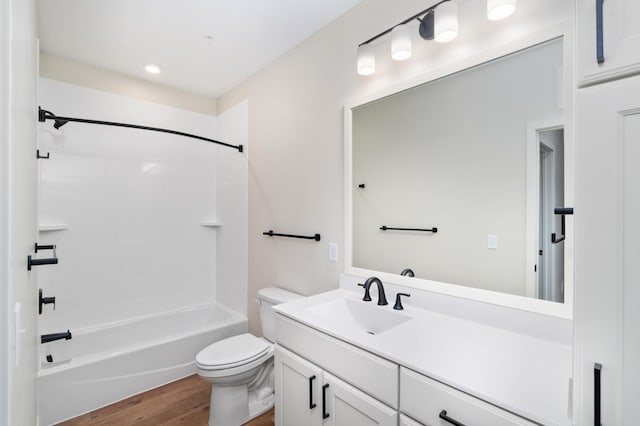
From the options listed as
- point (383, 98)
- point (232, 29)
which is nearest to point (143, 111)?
point (232, 29)

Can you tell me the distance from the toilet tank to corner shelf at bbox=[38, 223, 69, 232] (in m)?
1.68

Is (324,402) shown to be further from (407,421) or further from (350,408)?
(407,421)

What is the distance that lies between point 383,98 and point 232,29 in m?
1.19

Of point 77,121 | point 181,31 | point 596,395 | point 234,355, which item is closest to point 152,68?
point 181,31

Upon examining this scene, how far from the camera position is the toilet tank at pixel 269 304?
2.14 m

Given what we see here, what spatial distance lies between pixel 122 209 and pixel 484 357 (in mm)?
2939

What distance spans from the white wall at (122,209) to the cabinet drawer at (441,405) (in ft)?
8.75

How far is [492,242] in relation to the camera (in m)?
1.30

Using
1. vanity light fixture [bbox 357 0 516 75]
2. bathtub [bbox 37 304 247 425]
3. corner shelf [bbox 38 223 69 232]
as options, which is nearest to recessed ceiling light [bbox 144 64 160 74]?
A: corner shelf [bbox 38 223 69 232]

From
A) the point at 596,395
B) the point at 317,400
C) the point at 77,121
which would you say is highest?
the point at 77,121

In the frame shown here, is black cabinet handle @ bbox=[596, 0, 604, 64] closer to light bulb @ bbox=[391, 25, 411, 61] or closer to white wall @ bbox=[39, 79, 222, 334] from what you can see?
light bulb @ bbox=[391, 25, 411, 61]

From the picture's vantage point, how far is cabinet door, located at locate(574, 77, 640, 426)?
0.60 m

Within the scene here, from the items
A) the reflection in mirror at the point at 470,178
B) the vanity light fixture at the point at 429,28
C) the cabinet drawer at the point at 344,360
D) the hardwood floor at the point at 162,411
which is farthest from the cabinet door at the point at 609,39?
the hardwood floor at the point at 162,411

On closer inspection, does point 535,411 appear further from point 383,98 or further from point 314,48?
point 314,48
